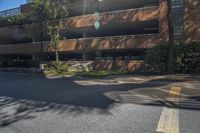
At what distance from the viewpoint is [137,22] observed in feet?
109

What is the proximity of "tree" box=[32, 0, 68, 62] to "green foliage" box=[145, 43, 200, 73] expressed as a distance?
10780mm

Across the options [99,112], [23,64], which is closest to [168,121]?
[99,112]

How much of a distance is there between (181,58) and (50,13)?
13.4 metres

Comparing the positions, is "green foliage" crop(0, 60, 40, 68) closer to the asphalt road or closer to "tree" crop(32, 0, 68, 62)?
"tree" crop(32, 0, 68, 62)

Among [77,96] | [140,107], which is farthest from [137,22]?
[140,107]

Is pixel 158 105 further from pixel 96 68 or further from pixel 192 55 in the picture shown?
pixel 96 68

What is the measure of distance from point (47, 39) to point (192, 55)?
22.4 meters

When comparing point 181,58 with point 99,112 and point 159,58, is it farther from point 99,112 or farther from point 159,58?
point 99,112

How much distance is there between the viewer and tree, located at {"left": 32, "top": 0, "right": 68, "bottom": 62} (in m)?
30.4

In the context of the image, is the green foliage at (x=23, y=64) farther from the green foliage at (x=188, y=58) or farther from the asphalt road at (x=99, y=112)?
the asphalt road at (x=99, y=112)

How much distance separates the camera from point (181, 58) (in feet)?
75.2

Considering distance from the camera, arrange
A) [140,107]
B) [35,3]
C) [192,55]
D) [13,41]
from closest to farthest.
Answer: [140,107]
[192,55]
[35,3]
[13,41]

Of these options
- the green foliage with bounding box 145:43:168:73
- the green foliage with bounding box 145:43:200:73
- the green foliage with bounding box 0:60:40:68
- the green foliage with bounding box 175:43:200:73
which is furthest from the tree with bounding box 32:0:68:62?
the green foliage with bounding box 175:43:200:73

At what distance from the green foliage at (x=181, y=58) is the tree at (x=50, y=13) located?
35.4 ft
